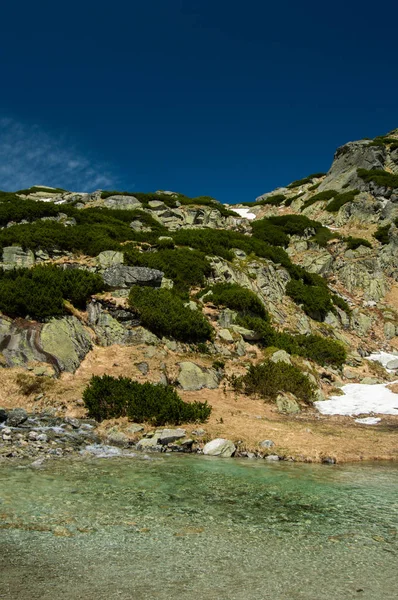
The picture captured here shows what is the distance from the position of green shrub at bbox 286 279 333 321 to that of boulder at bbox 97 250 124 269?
13.6 metres

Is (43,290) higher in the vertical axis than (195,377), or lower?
higher

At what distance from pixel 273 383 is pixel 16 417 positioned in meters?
11.2

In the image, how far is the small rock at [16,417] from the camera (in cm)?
1226

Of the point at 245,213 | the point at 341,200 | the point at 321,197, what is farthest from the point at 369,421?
the point at 245,213

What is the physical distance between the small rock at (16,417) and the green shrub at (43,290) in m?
6.22

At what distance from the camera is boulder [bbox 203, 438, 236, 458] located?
11.8m

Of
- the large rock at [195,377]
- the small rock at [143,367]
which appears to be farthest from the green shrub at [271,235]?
the small rock at [143,367]

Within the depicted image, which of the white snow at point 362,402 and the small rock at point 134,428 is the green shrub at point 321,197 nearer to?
the white snow at point 362,402

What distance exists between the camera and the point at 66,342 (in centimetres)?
1811

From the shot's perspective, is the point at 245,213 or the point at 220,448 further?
the point at 245,213

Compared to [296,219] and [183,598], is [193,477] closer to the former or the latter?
[183,598]

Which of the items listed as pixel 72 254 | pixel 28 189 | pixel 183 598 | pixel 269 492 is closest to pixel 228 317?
pixel 72 254

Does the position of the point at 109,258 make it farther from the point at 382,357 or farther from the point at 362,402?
the point at 382,357

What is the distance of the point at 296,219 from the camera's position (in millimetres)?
47250
